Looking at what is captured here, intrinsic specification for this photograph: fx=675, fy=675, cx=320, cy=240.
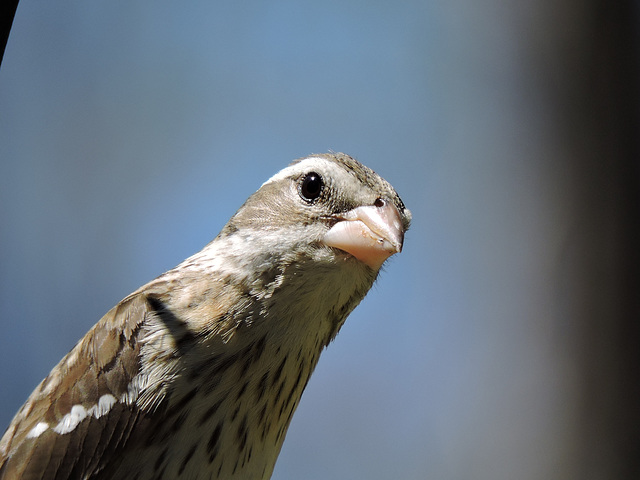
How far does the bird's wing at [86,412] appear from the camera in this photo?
2.46 meters

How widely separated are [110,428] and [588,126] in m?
4.76

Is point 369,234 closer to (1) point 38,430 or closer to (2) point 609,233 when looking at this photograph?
(1) point 38,430

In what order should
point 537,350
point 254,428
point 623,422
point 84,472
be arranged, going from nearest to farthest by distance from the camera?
point 84,472, point 254,428, point 623,422, point 537,350

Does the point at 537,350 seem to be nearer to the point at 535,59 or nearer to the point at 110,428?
the point at 535,59

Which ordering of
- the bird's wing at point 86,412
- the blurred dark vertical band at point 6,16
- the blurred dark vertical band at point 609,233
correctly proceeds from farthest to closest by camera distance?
the blurred dark vertical band at point 609,233 < the bird's wing at point 86,412 < the blurred dark vertical band at point 6,16

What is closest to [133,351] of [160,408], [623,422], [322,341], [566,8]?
[160,408]

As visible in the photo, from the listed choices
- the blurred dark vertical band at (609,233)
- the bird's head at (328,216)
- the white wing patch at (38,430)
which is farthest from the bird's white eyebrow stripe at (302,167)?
the blurred dark vertical band at (609,233)

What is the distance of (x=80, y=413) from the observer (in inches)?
99.6

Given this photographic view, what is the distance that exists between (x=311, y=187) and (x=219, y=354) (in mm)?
776

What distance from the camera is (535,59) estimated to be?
6.99 metres

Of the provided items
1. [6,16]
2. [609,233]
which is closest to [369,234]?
[6,16]

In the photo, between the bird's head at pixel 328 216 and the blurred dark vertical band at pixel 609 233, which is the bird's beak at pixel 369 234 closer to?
the bird's head at pixel 328 216

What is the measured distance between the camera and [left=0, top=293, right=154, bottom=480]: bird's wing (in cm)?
246

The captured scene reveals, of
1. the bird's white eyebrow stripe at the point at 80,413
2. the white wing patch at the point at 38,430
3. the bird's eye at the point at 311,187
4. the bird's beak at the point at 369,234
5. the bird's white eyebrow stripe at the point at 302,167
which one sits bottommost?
the white wing patch at the point at 38,430
